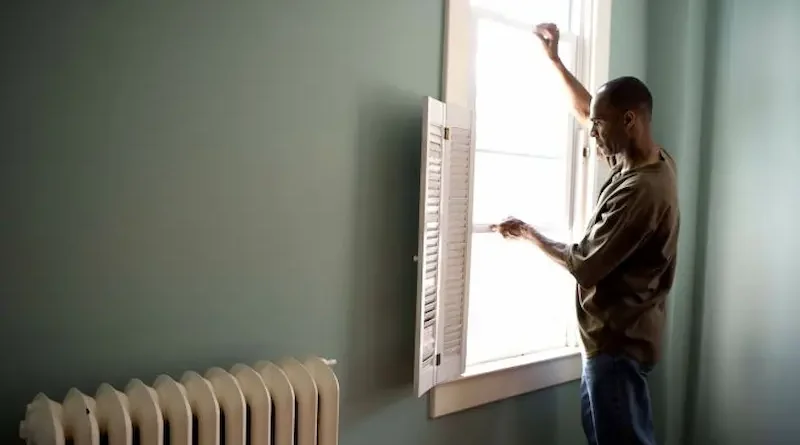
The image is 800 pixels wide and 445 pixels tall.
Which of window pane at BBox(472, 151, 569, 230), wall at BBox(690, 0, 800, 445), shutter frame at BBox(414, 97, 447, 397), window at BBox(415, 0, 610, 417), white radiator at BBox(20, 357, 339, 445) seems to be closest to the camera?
white radiator at BBox(20, 357, 339, 445)

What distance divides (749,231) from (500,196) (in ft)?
3.45

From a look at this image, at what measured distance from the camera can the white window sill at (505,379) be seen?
1974 millimetres

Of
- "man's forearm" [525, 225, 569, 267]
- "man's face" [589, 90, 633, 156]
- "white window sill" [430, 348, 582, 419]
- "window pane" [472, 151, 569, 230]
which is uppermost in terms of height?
"man's face" [589, 90, 633, 156]

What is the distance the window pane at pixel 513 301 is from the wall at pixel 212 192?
0.36 m

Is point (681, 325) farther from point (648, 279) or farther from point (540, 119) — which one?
point (540, 119)

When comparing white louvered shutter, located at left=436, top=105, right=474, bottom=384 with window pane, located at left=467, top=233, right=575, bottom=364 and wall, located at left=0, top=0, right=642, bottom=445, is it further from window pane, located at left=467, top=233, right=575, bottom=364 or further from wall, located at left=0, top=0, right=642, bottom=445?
window pane, located at left=467, top=233, right=575, bottom=364

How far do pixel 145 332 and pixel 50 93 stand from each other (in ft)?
1.83

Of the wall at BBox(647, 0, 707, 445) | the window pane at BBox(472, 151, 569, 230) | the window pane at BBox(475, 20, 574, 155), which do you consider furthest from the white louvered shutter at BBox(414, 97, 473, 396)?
the wall at BBox(647, 0, 707, 445)

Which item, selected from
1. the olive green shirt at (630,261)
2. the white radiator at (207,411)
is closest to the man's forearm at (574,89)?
the olive green shirt at (630,261)

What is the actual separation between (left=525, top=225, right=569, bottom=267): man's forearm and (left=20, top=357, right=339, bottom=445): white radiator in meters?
0.83

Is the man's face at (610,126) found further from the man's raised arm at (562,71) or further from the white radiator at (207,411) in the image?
the white radiator at (207,411)

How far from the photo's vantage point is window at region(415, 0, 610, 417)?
1763 mm

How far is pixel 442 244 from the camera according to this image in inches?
69.9

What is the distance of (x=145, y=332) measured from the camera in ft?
4.55
